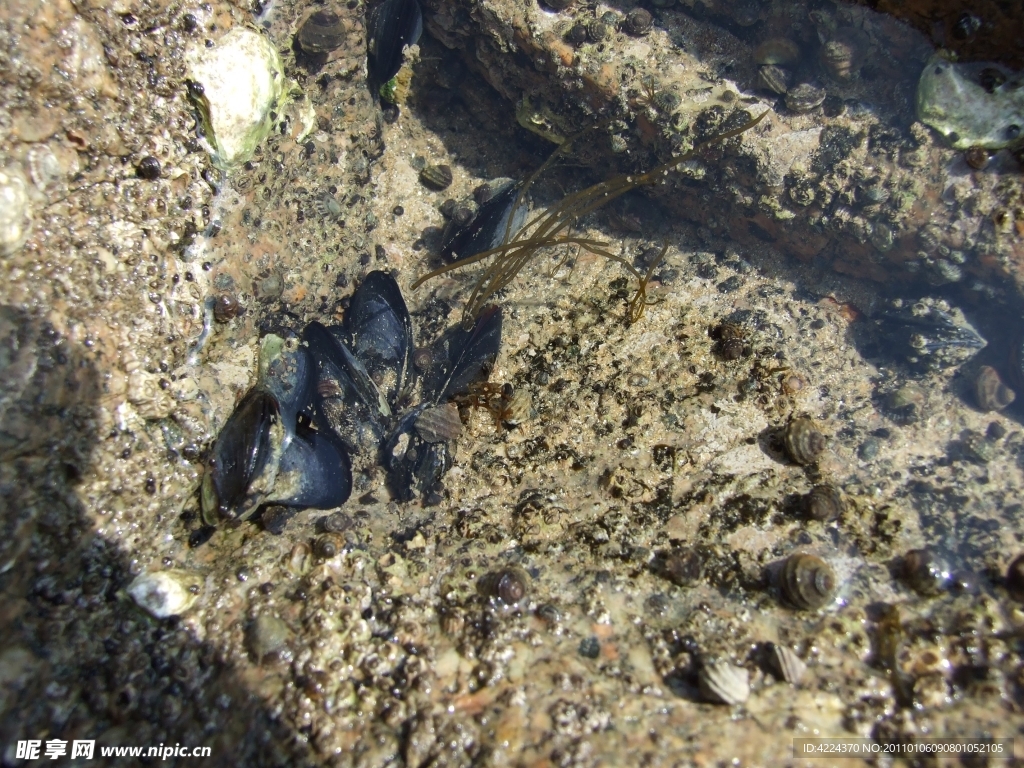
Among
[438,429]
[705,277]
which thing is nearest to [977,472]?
[705,277]

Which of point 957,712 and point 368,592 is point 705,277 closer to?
point 957,712

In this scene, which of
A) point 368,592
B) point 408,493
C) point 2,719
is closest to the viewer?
point 2,719

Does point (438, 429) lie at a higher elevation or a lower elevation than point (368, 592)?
higher

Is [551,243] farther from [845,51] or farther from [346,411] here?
[845,51]

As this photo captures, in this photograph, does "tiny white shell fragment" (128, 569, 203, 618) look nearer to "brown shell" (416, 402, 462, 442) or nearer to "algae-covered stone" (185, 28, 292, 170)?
"brown shell" (416, 402, 462, 442)

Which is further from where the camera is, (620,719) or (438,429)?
(438,429)

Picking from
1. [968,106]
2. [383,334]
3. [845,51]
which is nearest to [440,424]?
[383,334]

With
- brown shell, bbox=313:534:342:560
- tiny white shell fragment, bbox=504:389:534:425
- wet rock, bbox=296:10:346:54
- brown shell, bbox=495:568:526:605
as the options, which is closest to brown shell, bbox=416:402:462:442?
tiny white shell fragment, bbox=504:389:534:425

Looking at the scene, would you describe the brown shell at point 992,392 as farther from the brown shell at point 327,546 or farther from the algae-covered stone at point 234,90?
the algae-covered stone at point 234,90
